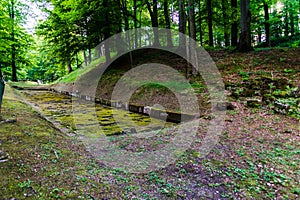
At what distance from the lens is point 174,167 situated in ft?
10.9

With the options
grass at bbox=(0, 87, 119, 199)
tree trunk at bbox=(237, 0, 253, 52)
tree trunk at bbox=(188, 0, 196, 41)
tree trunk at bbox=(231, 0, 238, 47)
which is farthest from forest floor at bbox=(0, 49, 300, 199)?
tree trunk at bbox=(231, 0, 238, 47)

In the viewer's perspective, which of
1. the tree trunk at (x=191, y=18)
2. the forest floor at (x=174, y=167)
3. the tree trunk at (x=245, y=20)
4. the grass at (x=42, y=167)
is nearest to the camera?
the grass at (x=42, y=167)

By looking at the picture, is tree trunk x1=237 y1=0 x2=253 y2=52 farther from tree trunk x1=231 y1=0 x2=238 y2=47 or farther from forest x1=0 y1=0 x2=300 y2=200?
tree trunk x1=231 y1=0 x2=238 y2=47

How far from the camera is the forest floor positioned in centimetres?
262

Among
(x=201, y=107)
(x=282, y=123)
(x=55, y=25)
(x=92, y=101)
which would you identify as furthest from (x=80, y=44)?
(x=282, y=123)

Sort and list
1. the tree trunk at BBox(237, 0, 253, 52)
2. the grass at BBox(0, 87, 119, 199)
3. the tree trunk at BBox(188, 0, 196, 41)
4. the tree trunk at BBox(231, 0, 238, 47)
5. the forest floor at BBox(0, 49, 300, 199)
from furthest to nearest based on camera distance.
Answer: the tree trunk at BBox(231, 0, 238, 47), the tree trunk at BBox(237, 0, 253, 52), the tree trunk at BBox(188, 0, 196, 41), the forest floor at BBox(0, 49, 300, 199), the grass at BBox(0, 87, 119, 199)

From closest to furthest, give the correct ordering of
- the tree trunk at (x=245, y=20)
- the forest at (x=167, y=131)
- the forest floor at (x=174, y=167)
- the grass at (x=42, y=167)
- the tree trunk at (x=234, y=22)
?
the grass at (x=42, y=167)
the forest floor at (x=174, y=167)
the forest at (x=167, y=131)
the tree trunk at (x=245, y=20)
the tree trunk at (x=234, y=22)

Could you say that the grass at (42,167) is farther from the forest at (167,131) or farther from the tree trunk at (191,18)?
the tree trunk at (191,18)

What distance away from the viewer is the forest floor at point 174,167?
262 cm

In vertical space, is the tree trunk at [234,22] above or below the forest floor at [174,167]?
above

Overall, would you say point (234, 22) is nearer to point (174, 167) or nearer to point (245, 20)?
point (245, 20)

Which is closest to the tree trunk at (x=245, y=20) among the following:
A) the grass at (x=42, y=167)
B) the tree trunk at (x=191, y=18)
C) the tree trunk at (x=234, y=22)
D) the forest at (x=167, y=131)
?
the forest at (x=167, y=131)

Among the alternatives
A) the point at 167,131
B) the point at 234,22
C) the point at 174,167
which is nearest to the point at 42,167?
the point at 174,167

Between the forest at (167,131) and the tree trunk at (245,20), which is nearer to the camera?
the forest at (167,131)
